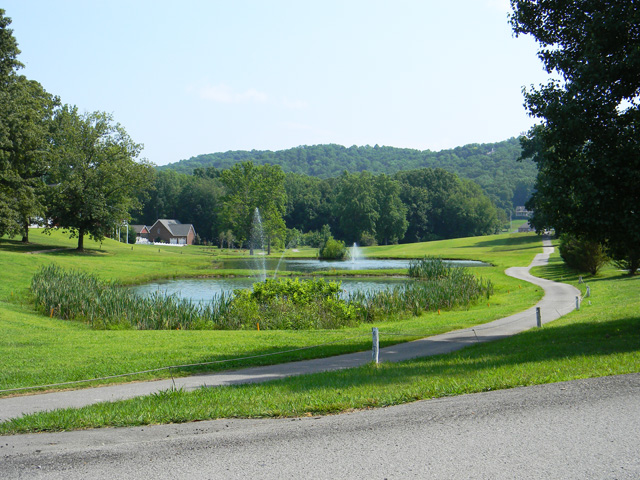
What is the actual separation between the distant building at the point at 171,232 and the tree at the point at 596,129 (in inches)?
4370

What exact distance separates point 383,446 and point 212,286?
33.5 metres

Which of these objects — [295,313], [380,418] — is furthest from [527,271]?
[380,418]

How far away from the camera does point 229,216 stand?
88125 mm

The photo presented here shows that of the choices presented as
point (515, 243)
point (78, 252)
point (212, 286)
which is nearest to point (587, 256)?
point (212, 286)

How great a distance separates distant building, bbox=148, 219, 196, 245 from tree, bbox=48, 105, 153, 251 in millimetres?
57068

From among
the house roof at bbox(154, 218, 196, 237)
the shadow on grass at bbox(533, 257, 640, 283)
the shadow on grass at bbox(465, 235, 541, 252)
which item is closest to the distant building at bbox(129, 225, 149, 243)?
the house roof at bbox(154, 218, 196, 237)

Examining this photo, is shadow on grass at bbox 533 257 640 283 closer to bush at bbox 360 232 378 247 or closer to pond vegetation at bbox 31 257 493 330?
pond vegetation at bbox 31 257 493 330

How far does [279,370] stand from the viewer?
41.4 ft

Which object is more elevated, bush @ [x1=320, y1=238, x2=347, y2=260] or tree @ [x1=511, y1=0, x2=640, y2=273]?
tree @ [x1=511, y1=0, x2=640, y2=273]

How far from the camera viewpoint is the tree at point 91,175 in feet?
189

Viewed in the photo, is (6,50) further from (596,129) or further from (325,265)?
(596,129)

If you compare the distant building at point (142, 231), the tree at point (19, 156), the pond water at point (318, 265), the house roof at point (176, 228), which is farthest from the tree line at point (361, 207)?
the tree at point (19, 156)

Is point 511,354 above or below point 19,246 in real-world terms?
below

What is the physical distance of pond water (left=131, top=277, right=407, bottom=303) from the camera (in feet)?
113
